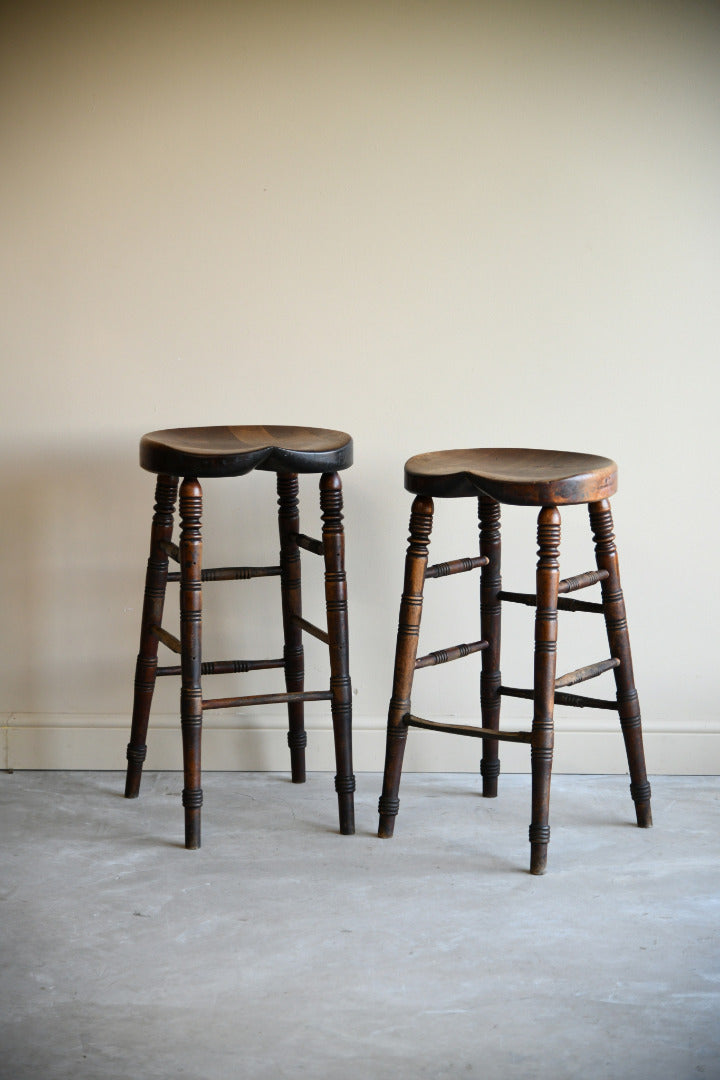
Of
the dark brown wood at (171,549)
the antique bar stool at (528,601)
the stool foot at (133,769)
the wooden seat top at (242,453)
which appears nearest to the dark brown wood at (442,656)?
the antique bar stool at (528,601)

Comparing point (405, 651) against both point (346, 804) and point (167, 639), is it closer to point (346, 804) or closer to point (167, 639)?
point (346, 804)

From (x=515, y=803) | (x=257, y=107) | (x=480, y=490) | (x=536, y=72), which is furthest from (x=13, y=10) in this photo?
(x=515, y=803)

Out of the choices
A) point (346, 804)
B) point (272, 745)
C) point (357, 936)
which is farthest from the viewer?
point (272, 745)

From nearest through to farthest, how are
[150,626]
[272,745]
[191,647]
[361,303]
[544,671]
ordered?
1. [544,671]
2. [191,647]
3. [150,626]
4. [361,303]
5. [272,745]

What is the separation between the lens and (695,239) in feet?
8.50

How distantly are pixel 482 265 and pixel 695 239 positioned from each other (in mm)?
514

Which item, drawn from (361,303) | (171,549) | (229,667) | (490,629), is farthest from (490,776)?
(361,303)

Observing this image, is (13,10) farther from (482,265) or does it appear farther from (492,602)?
(492,602)

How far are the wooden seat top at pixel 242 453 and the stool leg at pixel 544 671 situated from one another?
1.55ft

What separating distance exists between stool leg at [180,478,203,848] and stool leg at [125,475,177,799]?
0.82 feet

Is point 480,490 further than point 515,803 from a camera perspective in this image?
No

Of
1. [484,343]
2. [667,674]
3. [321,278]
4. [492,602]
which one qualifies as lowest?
[667,674]

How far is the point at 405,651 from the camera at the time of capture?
229cm

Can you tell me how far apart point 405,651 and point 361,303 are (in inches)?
35.1
